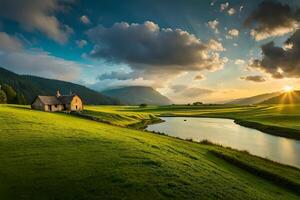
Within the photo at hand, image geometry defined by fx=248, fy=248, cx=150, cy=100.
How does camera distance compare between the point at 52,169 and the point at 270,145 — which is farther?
the point at 270,145

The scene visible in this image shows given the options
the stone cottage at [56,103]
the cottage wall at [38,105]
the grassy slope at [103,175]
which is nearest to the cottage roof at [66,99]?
the stone cottage at [56,103]

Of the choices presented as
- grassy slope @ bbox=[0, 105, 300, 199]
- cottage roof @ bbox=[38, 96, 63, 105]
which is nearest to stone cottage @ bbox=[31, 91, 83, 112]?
cottage roof @ bbox=[38, 96, 63, 105]

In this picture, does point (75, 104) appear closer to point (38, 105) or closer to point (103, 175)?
point (38, 105)

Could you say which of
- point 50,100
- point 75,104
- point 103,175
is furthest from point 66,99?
point 103,175

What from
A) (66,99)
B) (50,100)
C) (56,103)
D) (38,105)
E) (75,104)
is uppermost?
(66,99)

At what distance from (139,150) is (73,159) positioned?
311 inches

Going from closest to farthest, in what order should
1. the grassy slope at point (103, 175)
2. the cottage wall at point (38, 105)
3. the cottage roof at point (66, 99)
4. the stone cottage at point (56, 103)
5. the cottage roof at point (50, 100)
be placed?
1. the grassy slope at point (103, 175)
2. the cottage wall at point (38, 105)
3. the stone cottage at point (56, 103)
4. the cottage roof at point (50, 100)
5. the cottage roof at point (66, 99)

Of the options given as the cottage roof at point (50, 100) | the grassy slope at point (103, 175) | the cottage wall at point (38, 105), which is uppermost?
the cottage roof at point (50, 100)

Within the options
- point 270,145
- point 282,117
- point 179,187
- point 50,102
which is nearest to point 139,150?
point 179,187

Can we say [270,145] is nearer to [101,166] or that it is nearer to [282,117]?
[101,166]

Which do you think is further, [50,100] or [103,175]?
[50,100]

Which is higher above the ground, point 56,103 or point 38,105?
point 56,103

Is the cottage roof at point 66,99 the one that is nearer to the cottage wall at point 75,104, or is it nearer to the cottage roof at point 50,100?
the cottage wall at point 75,104

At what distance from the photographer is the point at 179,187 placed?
18.0m
